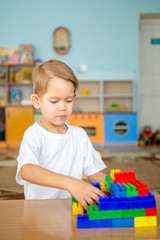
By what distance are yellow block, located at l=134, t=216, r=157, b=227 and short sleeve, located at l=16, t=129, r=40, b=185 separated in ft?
0.96

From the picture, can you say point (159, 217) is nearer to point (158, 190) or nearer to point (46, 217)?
point (46, 217)

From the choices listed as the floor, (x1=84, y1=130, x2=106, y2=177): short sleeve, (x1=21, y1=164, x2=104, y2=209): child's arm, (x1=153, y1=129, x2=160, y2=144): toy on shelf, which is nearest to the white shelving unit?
(x1=153, y1=129, x2=160, y2=144): toy on shelf

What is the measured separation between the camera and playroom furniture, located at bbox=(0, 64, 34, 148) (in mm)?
4480

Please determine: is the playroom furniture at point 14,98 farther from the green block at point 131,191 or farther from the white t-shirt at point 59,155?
the green block at point 131,191

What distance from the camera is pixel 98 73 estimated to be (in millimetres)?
5059

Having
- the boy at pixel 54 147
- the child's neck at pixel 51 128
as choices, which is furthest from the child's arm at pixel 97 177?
the child's neck at pixel 51 128

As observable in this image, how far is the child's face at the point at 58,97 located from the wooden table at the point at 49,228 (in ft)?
0.83

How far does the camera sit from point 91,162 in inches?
32.9

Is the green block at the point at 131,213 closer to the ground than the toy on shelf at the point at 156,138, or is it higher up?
higher up

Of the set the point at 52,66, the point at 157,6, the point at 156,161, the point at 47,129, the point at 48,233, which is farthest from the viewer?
the point at 157,6

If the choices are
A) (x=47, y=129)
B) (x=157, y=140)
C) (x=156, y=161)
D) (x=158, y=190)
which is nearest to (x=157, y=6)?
(x=157, y=140)

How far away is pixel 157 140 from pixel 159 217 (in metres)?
4.80

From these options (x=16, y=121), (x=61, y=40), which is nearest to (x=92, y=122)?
(x=16, y=121)

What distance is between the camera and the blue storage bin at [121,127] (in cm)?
464
